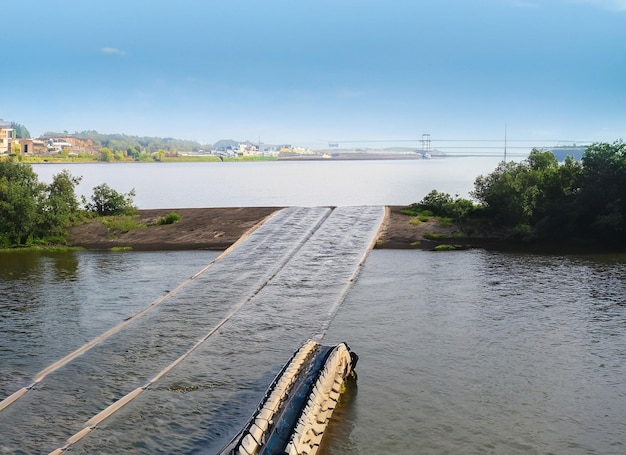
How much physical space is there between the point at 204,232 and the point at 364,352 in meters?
20.7

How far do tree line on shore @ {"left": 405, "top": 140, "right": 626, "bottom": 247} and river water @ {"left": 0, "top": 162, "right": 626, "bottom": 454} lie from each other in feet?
16.2

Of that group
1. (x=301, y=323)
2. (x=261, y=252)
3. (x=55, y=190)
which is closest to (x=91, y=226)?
(x=55, y=190)

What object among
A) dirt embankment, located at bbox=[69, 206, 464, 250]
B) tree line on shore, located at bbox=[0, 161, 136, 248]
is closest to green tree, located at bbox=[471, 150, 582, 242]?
dirt embankment, located at bbox=[69, 206, 464, 250]

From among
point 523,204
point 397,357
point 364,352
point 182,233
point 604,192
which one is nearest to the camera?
point 397,357

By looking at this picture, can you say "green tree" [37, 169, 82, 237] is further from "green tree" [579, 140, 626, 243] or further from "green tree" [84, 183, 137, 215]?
"green tree" [579, 140, 626, 243]

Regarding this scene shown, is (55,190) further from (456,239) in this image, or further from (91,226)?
(456,239)

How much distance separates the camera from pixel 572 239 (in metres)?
33.9

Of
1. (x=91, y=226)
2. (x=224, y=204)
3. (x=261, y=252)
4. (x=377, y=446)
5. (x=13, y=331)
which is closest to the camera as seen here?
(x=377, y=446)

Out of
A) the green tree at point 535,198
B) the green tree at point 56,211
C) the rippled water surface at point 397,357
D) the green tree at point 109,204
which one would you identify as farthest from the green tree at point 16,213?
the green tree at point 535,198

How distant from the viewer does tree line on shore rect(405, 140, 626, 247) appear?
3325cm

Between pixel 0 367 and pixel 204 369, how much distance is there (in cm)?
509

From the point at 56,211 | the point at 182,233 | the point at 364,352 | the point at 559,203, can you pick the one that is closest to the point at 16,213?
the point at 56,211

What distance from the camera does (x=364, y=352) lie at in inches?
666

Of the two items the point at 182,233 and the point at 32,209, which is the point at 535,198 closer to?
the point at 182,233
